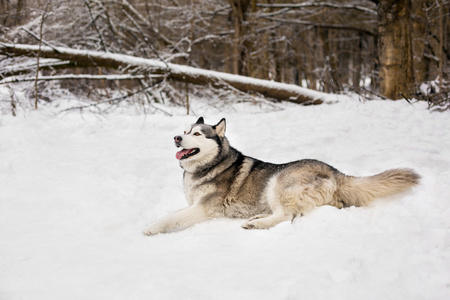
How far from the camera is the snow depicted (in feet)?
6.87

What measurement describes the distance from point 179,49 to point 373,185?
375 inches

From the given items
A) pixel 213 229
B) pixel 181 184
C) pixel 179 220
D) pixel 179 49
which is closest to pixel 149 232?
pixel 179 220

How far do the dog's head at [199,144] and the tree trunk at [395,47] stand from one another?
4.85 metres

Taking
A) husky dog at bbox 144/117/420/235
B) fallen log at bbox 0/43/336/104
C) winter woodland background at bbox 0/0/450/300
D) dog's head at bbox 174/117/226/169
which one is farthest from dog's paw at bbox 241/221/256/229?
fallen log at bbox 0/43/336/104

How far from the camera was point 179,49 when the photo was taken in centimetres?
1133

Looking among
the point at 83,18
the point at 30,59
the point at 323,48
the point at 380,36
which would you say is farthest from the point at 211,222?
the point at 323,48

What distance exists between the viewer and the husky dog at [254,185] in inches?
122

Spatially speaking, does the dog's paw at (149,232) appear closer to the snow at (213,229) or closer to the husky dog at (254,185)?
the husky dog at (254,185)

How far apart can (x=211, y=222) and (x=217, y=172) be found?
2.00 feet

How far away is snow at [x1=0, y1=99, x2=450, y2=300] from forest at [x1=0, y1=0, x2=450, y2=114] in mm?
1666

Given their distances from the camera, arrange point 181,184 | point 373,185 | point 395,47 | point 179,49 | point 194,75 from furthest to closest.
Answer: point 179,49 → point 194,75 → point 395,47 → point 181,184 → point 373,185

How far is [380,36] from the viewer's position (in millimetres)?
7285

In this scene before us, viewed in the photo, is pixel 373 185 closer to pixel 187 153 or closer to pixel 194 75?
pixel 187 153

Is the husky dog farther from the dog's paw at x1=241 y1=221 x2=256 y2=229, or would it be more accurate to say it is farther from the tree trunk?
the tree trunk
